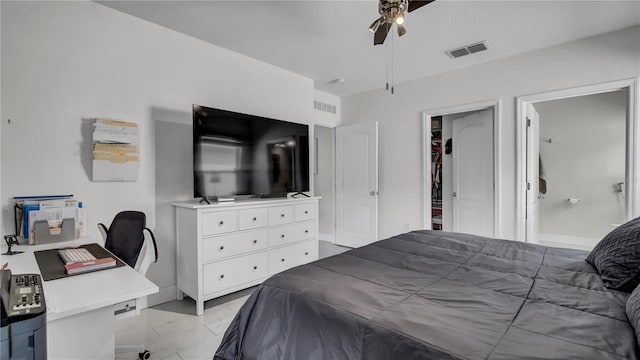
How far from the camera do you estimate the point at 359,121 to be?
16.2 feet

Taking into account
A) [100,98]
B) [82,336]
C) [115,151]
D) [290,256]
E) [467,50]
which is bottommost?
[290,256]

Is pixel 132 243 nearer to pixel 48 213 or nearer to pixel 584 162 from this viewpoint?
pixel 48 213

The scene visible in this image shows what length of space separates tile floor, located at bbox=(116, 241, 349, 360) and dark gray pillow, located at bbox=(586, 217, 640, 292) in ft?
7.39

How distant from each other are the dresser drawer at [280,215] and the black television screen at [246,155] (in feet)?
0.82

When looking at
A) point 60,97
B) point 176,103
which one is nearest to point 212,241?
point 176,103

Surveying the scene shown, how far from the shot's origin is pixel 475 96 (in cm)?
378

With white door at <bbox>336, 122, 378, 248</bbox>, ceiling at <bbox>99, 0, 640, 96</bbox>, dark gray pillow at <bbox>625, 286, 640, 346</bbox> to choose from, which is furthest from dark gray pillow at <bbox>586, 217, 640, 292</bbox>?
white door at <bbox>336, 122, 378, 248</bbox>

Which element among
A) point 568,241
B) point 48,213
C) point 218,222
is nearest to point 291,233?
point 218,222

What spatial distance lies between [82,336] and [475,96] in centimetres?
427

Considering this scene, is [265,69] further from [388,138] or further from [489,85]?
[489,85]

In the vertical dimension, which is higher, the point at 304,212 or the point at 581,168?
the point at 581,168

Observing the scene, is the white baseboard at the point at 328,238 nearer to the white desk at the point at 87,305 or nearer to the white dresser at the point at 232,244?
the white dresser at the point at 232,244

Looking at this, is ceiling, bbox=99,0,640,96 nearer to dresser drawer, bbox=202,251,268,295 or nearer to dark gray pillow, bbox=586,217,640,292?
dark gray pillow, bbox=586,217,640,292

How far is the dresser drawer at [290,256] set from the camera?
10.5 ft
